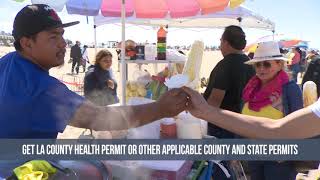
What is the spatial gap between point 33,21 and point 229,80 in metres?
1.76

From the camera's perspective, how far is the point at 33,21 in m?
1.53

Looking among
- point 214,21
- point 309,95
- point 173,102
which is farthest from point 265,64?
point 214,21

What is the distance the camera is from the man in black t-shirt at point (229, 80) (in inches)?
112

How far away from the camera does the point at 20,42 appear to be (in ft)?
5.16

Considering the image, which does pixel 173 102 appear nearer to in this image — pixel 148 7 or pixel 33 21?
pixel 33 21

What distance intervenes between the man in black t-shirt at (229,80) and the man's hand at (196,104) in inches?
40.6

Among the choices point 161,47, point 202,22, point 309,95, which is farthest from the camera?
point 202,22

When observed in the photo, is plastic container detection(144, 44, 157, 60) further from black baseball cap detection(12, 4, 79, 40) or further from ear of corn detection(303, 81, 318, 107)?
black baseball cap detection(12, 4, 79, 40)

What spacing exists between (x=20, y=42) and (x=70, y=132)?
3.61m

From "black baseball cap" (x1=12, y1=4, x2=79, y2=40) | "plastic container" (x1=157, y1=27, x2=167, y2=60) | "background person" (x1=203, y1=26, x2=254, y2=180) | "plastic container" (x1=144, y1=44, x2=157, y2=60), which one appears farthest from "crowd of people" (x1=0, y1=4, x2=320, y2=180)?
"plastic container" (x1=144, y1=44, x2=157, y2=60)

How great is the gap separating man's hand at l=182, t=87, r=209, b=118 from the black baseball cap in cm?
73

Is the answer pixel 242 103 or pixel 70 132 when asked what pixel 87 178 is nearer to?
pixel 242 103

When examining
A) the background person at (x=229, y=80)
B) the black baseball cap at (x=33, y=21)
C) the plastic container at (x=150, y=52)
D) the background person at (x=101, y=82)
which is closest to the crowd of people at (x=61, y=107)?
the black baseball cap at (x=33, y=21)

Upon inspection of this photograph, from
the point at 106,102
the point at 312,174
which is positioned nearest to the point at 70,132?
the point at 106,102
